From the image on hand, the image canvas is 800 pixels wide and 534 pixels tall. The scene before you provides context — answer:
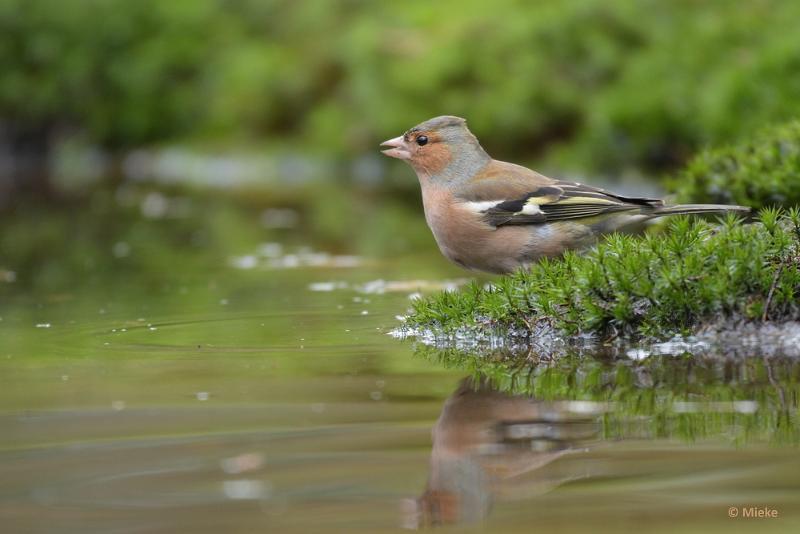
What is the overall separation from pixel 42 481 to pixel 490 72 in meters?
15.4

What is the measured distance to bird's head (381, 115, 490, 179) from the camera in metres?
7.89

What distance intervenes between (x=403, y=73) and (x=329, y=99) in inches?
141

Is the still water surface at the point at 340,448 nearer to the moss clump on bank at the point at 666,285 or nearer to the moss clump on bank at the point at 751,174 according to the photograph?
the moss clump on bank at the point at 666,285

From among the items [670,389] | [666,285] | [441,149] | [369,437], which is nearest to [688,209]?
[666,285]

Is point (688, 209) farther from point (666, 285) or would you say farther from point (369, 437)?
point (369, 437)

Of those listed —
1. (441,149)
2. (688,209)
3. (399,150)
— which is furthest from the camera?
(399,150)

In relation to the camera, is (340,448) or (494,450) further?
(340,448)

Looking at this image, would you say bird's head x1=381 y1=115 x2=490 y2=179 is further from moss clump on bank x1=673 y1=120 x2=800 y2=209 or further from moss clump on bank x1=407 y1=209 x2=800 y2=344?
moss clump on bank x1=673 y1=120 x2=800 y2=209

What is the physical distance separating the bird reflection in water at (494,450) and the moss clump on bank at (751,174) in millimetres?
3508

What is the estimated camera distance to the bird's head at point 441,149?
7891mm

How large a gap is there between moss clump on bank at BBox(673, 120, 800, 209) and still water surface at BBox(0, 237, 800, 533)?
2705 millimetres

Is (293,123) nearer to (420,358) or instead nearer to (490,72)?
(490,72)

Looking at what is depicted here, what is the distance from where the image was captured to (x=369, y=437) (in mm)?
4750

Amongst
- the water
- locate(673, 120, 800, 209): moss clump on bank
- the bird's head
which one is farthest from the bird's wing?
locate(673, 120, 800, 209): moss clump on bank
